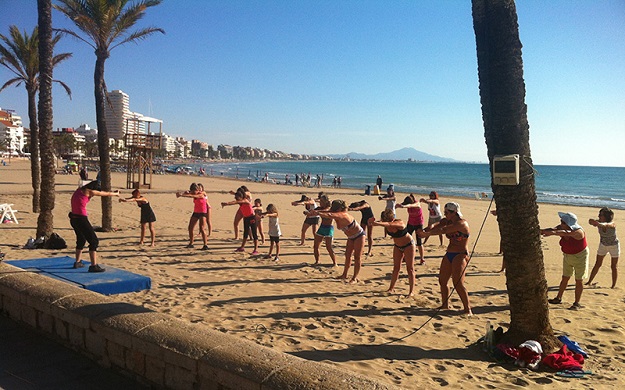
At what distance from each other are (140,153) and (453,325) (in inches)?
1000

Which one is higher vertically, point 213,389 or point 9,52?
point 9,52

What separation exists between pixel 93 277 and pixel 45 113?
4820 mm

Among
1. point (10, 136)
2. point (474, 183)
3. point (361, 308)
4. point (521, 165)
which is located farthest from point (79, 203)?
point (10, 136)

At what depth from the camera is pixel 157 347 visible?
3.32 m

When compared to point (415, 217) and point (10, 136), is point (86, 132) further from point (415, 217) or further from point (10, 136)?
point (415, 217)

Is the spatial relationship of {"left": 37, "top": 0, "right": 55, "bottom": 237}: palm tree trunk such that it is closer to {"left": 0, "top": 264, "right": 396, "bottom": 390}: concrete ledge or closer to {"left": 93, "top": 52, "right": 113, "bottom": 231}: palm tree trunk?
{"left": 93, "top": 52, "right": 113, "bottom": 231}: palm tree trunk

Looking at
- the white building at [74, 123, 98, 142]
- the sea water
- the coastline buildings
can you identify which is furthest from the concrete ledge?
the white building at [74, 123, 98, 142]

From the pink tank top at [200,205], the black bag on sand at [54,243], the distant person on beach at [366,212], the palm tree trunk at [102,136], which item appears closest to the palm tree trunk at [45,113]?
the black bag on sand at [54,243]

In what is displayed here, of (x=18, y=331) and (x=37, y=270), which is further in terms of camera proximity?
(x=37, y=270)

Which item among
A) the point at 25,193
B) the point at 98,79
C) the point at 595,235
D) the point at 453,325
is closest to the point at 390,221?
the point at 453,325

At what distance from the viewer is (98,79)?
38.7 feet

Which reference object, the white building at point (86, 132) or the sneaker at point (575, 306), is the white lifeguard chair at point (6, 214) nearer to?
the sneaker at point (575, 306)

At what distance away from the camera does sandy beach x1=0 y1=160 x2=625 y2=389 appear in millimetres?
4141

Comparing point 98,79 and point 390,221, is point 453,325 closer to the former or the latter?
point 390,221
